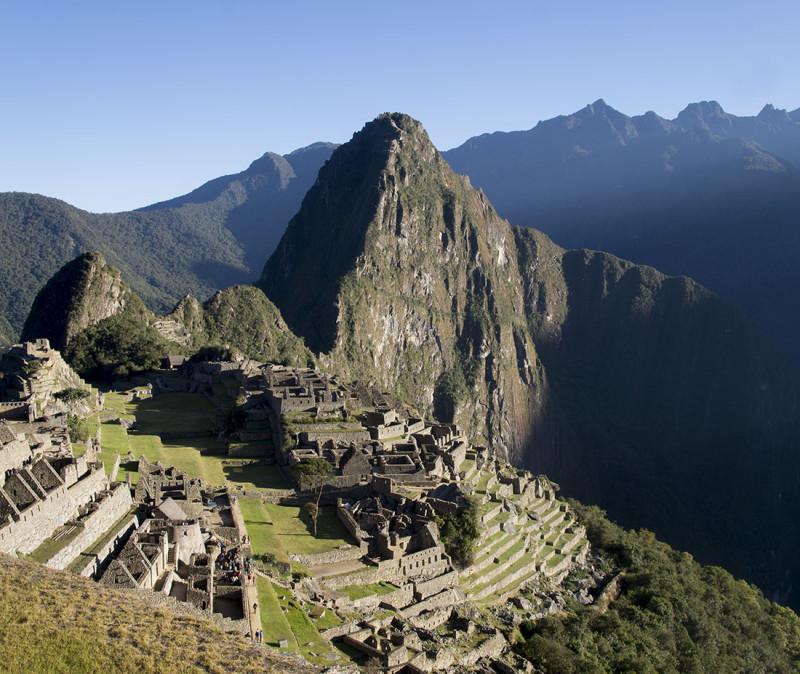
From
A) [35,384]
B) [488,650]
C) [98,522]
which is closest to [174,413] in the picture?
[35,384]

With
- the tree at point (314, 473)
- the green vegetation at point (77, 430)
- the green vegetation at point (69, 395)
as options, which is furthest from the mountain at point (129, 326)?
the tree at point (314, 473)

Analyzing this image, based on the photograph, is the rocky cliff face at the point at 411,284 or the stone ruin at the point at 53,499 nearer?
the stone ruin at the point at 53,499

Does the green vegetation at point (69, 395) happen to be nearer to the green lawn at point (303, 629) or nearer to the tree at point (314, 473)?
the tree at point (314, 473)

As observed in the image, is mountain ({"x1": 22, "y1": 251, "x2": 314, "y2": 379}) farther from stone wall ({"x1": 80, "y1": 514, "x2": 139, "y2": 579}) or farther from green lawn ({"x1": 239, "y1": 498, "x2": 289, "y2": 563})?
stone wall ({"x1": 80, "y1": 514, "x2": 139, "y2": 579})

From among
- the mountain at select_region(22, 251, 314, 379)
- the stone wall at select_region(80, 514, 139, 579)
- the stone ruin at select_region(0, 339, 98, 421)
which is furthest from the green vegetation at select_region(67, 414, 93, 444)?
the mountain at select_region(22, 251, 314, 379)

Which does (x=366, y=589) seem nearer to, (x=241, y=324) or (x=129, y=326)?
(x=129, y=326)

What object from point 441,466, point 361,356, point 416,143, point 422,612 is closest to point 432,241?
point 416,143
